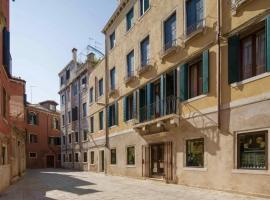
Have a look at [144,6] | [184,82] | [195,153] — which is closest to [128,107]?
[144,6]

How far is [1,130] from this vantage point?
15102mm

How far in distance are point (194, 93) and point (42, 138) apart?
37711 mm

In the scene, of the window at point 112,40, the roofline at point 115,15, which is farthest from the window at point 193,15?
the window at point 112,40

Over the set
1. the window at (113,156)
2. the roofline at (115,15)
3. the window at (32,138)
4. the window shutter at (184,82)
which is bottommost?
the window at (32,138)

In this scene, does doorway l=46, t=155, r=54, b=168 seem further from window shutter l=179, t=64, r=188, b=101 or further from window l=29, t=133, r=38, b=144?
window shutter l=179, t=64, r=188, b=101

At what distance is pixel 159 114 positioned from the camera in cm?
1752

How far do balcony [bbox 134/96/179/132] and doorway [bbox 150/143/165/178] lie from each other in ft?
3.91

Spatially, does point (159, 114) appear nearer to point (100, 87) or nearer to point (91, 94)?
point (100, 87)

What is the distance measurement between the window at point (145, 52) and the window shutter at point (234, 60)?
7554 mm

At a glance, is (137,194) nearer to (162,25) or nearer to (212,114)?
(212,114)

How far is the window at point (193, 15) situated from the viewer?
47.6 ft

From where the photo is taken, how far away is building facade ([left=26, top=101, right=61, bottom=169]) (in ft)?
155

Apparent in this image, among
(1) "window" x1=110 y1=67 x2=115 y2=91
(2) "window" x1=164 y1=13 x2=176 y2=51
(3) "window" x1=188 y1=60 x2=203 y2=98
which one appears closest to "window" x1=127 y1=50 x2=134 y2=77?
(1) "window" x1=110 y1=67 x2=115 y2=91

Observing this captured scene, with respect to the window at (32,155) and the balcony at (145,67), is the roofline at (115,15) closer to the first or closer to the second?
the balcony at (145,67)
